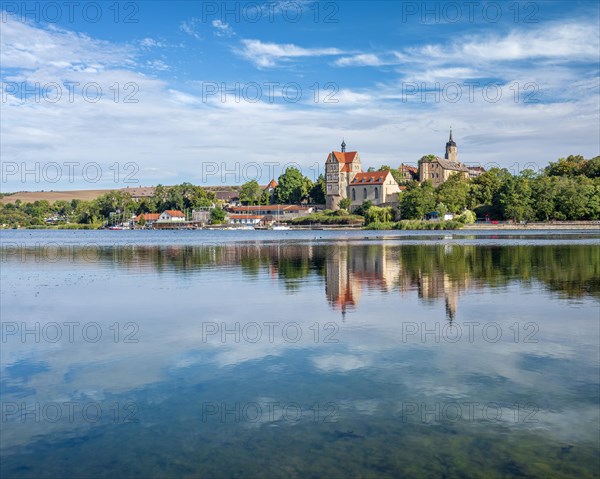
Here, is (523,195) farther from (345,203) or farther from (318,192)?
(318,192)

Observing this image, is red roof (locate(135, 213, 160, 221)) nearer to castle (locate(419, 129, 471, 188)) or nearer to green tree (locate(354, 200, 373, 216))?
green tree (locate(354, 200, 373, 216))

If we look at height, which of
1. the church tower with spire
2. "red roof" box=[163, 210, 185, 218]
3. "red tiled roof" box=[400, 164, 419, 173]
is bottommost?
"red roof" box=[163, 210, 185, 218]

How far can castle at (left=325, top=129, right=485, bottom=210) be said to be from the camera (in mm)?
150125

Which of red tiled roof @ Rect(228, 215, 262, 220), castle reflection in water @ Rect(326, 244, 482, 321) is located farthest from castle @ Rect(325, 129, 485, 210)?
castle reflection in water @ Rect(326, 244, 482, 321)

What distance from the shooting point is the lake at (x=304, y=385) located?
666 centimetres

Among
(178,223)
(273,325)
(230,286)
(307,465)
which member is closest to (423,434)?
(307,465)

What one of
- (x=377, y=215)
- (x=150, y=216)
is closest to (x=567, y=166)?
(x=377, y=215)

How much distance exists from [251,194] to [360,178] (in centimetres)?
4204

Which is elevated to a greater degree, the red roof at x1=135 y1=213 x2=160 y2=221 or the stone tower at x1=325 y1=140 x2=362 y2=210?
the stone tower at x1=325 y1=140 x2=362 y2=210

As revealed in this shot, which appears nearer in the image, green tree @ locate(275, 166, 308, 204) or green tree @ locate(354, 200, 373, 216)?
green tree @ locate(354, 200, 373, 216)

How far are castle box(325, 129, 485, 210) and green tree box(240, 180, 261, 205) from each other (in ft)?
102

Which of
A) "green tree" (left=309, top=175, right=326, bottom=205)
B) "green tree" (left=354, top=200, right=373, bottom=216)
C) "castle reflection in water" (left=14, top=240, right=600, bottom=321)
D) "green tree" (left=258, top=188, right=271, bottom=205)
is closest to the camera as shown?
"castle reflection in water" (left=14, top=240, right=600, bottom=321)

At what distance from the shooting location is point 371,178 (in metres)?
153

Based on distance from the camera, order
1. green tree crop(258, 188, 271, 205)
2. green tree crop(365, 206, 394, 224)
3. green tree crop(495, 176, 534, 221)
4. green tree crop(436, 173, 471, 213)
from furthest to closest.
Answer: green tree crop(258, 188, 271, 205) < green tree crop(365, 206, 394, 224) < green tree crop(436, 173, 471, 213) < green tree crop(495, 176, 534, 221)
